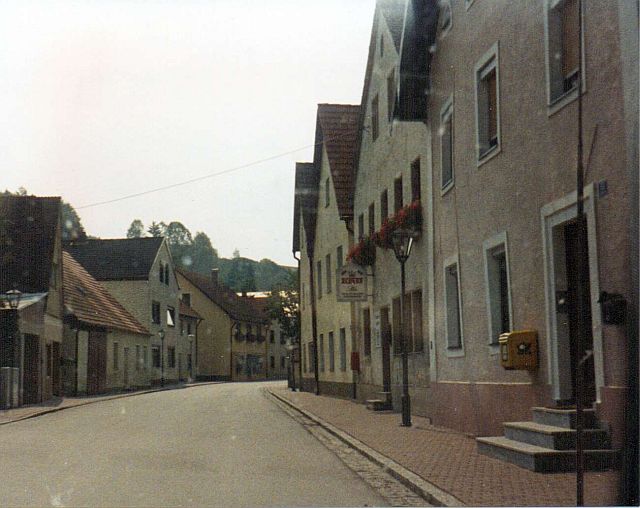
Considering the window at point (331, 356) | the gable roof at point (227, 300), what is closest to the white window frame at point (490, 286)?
the window at point (331, 356)

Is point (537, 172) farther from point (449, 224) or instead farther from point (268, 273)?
point (268, 273)

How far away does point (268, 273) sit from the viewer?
13038 cm

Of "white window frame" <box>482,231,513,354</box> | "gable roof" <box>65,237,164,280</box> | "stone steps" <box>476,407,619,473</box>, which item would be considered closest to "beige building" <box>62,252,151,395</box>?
"gable roof" <box>65,237,164,280</box>

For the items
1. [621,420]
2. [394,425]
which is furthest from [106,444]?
[621,420]

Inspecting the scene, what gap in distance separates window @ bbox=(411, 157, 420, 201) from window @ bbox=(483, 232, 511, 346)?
6336mm

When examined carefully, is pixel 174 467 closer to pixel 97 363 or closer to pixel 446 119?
pixel 446 119

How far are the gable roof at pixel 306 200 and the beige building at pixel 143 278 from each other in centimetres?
1235

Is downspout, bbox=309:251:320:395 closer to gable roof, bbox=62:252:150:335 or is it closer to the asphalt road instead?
gable roof, bbox=62:252:150:335

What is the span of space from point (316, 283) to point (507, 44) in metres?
23.8

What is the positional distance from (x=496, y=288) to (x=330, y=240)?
1902 cm

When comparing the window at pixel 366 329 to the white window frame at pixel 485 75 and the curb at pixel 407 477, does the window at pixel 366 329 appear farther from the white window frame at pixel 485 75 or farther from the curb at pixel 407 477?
the white window frame at pixel 485 75

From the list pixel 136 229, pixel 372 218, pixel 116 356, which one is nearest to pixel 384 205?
pixel 372 218

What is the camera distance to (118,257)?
172 feet

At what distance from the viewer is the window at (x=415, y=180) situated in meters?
19.3
